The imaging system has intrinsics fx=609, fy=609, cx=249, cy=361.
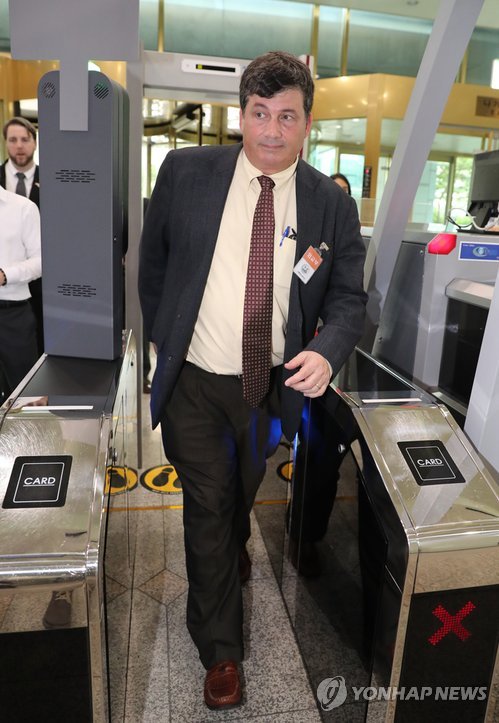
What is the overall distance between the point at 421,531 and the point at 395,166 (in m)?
1.36

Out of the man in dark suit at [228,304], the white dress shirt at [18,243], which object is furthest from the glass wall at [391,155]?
the man in dark suit at [228,304]

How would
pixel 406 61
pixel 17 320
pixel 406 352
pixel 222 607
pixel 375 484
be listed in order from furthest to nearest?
pixel 406 61
pixel 17 320
pixel 406 352
pixel 222 607
pixel 375 484

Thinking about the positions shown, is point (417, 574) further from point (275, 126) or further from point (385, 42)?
point (385, 42)

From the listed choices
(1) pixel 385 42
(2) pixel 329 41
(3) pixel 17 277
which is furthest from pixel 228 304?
(1) pixel 385 42

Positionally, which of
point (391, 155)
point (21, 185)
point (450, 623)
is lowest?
point (450, 623)

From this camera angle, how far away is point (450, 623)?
4.19 ft

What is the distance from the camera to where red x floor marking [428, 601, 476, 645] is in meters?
1.26

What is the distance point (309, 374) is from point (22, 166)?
2.76 meters

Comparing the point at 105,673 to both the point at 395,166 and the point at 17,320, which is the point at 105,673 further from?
the point at 17,320

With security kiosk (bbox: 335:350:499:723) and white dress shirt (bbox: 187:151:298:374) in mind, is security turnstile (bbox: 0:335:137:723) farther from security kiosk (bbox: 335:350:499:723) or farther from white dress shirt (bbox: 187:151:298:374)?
security kiosk (bbox: 335:350:499:723)

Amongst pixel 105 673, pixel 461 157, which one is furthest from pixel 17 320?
pixel 461 157

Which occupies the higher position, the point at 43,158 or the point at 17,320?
the point at 43,158

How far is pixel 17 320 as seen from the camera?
2861mm

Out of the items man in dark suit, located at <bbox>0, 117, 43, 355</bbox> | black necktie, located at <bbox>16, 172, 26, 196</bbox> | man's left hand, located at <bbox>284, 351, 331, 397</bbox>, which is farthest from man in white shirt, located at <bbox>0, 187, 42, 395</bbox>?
man's left hand, located at <bbox>284, 351, 331, 397</bbox>
